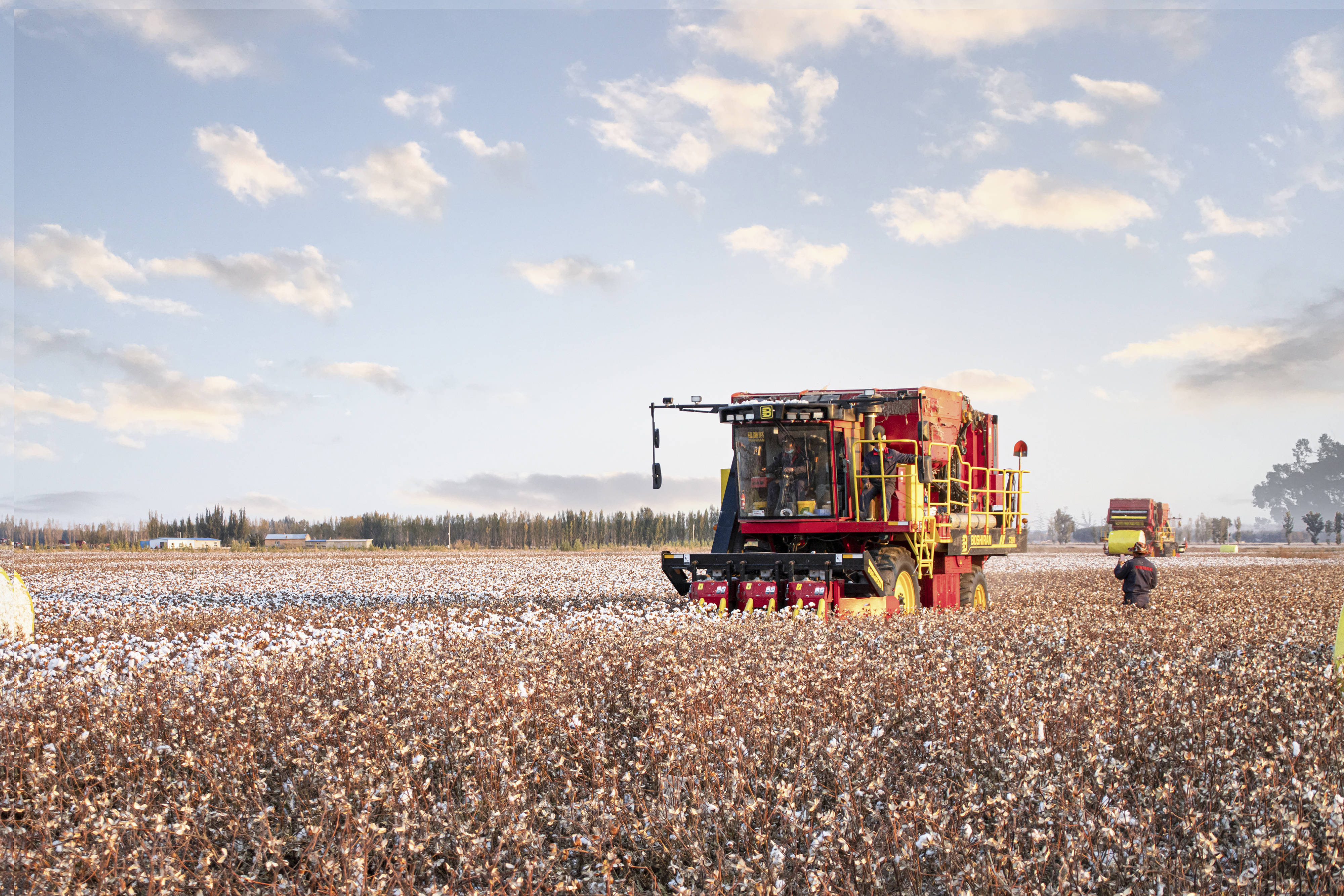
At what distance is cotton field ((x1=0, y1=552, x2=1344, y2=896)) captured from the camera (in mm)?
3812

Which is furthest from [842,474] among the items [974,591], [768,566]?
[974,591]

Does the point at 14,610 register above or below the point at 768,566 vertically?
below

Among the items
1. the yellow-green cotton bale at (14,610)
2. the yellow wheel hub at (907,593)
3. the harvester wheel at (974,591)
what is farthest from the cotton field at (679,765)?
the harvester wheel at (974,591)

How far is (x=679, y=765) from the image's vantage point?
4.71 m

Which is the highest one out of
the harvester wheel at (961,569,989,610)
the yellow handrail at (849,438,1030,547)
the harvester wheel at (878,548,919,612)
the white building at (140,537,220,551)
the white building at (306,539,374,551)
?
the yellow handrail at (849,438,1030,547)

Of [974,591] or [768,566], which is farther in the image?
[974,591]

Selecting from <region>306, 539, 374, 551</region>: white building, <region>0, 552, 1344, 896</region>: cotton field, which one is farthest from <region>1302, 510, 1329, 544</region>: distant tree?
<region>0, 552, 1344, 896</region>: cotton field

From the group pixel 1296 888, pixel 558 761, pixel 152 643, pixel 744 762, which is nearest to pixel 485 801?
pixel 558 761

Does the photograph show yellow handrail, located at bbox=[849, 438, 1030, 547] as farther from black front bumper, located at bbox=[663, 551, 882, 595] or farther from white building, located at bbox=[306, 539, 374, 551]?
white building, located at bbox=[306, 539, 374, 551]

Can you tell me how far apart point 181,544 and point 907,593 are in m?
56.6

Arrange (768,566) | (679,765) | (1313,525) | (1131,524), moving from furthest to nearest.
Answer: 1. (1313,525)
2. (1131,524)
3. (768,566)
4. (679,765)

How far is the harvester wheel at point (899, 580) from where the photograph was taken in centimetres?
1268

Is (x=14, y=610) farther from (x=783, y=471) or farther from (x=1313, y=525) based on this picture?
(x=1313, y=525)

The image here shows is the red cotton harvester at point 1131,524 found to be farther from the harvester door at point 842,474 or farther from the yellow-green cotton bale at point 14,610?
the yellow-green cotton bale at point 14,610
